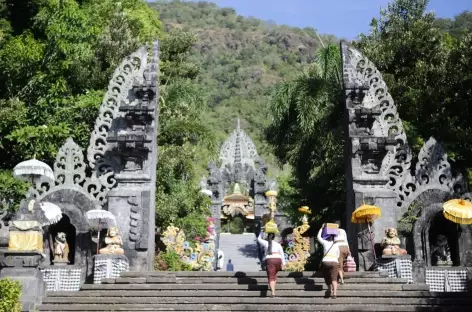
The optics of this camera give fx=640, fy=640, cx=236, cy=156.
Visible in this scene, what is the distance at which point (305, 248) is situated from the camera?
19.1m

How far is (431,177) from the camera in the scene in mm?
15930

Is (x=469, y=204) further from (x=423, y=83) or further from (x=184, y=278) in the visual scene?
(x=423, y=83)

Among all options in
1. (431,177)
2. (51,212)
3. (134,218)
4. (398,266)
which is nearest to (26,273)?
(51,212)

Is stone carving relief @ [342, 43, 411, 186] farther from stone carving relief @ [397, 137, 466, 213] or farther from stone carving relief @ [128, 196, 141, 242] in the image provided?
stone carving relief @ [128, 196, 141, 242]

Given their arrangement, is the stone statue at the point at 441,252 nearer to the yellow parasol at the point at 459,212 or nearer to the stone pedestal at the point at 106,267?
the yellow parasol at the point at 459,212

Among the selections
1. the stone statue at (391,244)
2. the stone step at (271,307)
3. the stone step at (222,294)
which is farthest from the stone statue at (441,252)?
the stone step at (271,307)

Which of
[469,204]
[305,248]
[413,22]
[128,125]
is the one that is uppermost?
[413,22]

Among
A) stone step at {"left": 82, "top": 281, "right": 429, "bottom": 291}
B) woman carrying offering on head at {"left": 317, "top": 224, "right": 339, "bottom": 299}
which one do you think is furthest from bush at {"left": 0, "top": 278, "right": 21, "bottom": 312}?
woman carrying offering on head at {"left": 317, "top": 224, "right": 339, "bottom": 299}

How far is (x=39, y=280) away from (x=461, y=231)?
9.55 metres

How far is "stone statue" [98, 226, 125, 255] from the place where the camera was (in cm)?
1409

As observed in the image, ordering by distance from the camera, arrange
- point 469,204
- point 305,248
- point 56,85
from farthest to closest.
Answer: point 56,85, point 305,248, point 469,204

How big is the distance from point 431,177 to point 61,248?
30.3 feet

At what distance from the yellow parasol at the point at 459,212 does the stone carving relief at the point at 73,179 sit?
8.07 meters

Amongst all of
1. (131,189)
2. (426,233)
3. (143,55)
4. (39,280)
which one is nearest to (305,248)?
(426,233)
